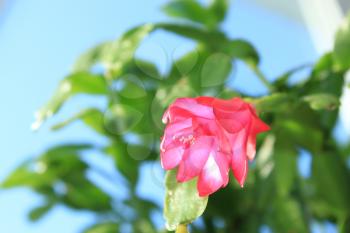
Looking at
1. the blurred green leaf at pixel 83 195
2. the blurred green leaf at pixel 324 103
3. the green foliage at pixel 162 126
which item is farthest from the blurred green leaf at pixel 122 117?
the blurred green leaf at pixel 324 103

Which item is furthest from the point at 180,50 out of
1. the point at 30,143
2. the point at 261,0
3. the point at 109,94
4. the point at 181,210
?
the point at 261,0

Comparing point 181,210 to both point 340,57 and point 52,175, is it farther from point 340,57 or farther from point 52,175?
point 52,175

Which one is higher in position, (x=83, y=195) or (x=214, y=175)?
(x=214, y=175)

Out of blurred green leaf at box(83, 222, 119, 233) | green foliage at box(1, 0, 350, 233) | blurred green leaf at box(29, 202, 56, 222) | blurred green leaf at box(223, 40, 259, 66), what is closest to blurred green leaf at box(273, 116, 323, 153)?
green foliage at box(1, 0, 350, 233)

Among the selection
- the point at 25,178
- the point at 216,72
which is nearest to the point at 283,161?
the point at 216,72

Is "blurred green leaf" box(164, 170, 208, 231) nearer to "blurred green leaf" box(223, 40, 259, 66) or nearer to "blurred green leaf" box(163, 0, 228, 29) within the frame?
"blurred green leaf" box(223, 40, 259, 66)

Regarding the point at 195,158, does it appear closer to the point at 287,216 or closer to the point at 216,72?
the point at 216,72
